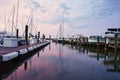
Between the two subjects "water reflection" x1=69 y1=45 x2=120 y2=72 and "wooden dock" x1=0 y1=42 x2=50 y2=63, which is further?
"water reflection" x1=69 y1=45 x2=120 y2=72

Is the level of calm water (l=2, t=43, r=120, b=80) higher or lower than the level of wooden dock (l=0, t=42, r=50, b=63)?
lower

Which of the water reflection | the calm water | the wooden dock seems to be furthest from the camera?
the water reflection

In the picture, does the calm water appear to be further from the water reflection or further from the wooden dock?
the wooden dock

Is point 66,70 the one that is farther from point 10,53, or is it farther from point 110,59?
point 110,59

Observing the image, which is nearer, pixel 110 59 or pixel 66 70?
pixel 66 70

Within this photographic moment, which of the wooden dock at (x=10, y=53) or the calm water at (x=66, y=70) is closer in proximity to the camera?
the calm water at (x=66, y=70)

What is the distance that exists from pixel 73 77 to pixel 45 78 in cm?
189

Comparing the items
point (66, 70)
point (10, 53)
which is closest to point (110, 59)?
point (66, 70)

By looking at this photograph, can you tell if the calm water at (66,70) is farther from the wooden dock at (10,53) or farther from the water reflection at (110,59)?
the wooden dock at (10,53)

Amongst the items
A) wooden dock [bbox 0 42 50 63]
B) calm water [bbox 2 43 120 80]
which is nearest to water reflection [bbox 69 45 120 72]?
calm water [bbox 2 43 120 80]

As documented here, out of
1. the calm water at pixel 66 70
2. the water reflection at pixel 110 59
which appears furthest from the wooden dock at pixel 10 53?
the water reflection at pixel 110 59

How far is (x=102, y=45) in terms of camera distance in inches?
1677

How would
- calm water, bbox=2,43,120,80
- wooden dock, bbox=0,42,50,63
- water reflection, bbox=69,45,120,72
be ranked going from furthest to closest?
water reflection, bbox=69,45,120,72 → wooden dock, bbox=0,42,50,63 → calm water, bbox=2,43,120,80

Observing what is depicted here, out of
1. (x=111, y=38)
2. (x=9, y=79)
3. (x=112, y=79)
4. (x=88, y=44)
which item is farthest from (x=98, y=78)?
(x=88, y=44)
